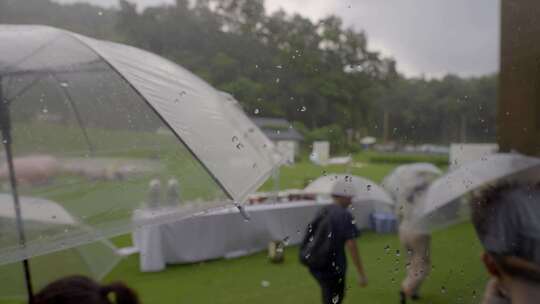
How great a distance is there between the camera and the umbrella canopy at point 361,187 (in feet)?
5.35

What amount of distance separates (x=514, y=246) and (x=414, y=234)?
1.43 feet

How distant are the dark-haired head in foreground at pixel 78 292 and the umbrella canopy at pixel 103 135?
0.60 ft

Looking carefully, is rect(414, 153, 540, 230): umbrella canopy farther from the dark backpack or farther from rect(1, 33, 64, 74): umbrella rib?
rect(1, 33, 64, 74): umbrella rib

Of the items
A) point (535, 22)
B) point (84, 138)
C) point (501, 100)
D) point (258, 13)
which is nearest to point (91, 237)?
point (84, 138)

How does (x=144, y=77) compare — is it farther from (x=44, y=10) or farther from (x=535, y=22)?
(x=535, y=22)

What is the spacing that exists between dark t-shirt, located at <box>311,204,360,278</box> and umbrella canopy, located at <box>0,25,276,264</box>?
0.36 m

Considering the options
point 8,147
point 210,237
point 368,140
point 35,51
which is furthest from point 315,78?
point 210,237

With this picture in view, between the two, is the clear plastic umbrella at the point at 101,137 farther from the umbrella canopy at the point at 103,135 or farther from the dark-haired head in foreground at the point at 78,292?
the dark-haired head in foreground at the point at 78,292

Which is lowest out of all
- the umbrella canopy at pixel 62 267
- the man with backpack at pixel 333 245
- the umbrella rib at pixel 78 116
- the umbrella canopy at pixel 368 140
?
the umbrella canopy at pixel 62 267

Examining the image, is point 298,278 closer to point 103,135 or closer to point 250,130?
point 250,130

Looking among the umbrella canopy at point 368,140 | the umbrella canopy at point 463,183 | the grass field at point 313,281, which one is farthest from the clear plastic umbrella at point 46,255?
the umbrella canopy at point 463,183

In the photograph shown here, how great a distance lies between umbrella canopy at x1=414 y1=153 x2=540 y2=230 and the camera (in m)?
1.28

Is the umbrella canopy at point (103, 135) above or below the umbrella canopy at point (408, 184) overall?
above

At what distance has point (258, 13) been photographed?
170cm
